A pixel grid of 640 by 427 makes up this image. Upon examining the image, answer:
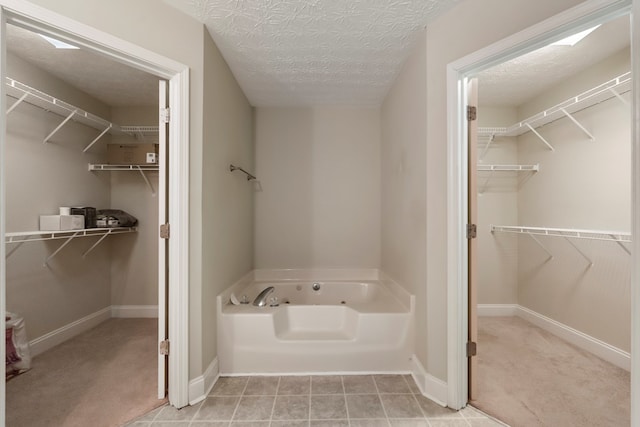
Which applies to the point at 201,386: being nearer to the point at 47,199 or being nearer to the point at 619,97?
the point at 47,199

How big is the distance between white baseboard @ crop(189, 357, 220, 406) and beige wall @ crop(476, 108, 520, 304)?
275 cm

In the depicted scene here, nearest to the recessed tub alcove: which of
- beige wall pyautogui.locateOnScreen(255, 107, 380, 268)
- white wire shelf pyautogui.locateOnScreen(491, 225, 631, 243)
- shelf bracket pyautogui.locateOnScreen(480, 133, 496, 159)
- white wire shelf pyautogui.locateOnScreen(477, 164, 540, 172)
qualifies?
beige wall pyautogui.locateOnScreen(255, 107, 380, 268)

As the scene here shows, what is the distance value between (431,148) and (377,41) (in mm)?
842

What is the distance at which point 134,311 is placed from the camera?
2891 millimetres

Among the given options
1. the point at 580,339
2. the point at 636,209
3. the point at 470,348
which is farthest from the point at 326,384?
the point at 580,339

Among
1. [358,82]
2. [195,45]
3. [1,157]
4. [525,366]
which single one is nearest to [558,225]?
[525,366]

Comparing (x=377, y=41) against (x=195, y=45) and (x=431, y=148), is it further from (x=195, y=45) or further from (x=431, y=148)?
(x=195, y=45)

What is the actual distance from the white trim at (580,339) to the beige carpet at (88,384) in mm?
3166

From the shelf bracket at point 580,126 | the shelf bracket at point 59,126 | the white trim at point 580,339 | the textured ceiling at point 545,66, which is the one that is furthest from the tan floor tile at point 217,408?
the shelf bracket at point 580,126

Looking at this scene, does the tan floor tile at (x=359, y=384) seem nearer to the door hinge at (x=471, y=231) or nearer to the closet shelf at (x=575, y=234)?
the door hinge at (x=471, y=231)

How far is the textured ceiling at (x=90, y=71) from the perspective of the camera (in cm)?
185

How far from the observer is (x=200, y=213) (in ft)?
5.40

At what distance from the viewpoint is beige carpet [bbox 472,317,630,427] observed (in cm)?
150

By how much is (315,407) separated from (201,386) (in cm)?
72
